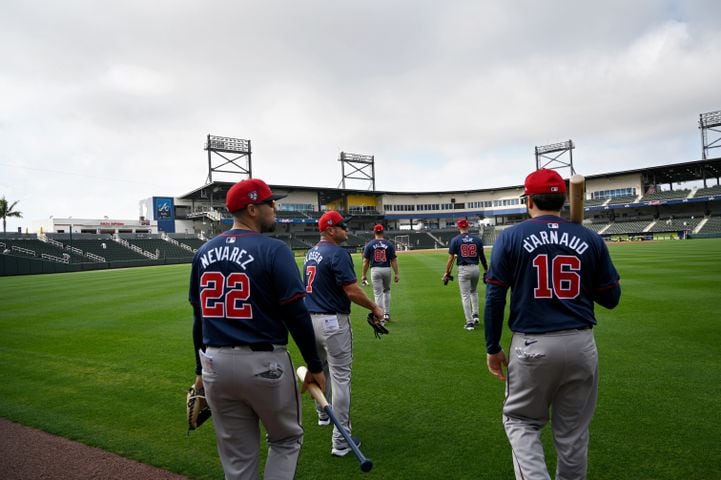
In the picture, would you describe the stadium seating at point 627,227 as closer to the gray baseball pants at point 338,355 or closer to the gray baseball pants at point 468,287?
the gray baseball pants at point 468,287

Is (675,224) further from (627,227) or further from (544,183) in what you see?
(544,183)

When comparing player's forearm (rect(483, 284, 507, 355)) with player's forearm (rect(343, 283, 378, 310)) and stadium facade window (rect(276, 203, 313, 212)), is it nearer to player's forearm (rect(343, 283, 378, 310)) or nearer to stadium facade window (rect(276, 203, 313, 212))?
player's forearm (rect(343, 283, 378, 310))

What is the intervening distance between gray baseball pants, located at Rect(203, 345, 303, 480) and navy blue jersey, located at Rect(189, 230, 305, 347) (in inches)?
3.9

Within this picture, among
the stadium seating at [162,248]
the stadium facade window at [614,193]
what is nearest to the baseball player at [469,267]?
the stadium seating at [162,248]

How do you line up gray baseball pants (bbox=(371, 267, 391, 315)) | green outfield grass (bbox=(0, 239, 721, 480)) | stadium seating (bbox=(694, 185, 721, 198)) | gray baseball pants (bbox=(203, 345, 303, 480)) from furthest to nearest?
stadium seating (bbox=(694, 185, 721, 198)), gray baseball pants (bbox=(371, 267, 391, 315)), green outfield grass (bbox=(0, 239, 721, 480)), gray baseball pants (bbox=(203, 345, 303, 480))

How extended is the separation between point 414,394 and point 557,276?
3.00 m

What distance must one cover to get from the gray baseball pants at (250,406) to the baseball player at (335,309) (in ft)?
4.54

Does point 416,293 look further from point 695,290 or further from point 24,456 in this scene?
point 24,456

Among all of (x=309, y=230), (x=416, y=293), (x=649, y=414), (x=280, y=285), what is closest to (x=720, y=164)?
(x=309, y=230)

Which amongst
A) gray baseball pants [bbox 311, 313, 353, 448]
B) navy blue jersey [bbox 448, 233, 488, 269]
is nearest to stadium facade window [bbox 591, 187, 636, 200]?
navy blue jersey [bbox 448, 233, 488, 269]

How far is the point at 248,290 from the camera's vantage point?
8.04ft

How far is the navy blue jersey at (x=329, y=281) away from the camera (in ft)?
13.3

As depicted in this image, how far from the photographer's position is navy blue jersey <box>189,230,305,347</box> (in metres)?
2.44

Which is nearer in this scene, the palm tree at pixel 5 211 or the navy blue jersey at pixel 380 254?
the navy blue jersey at pixel 380 254
